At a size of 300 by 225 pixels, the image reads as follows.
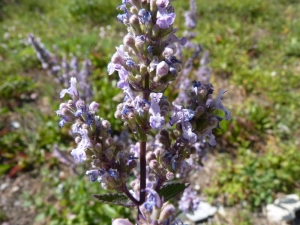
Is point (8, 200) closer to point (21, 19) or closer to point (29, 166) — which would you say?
point (29, 166)

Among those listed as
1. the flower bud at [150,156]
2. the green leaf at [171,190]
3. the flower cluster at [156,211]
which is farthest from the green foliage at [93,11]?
the flower cluster at [156,211]

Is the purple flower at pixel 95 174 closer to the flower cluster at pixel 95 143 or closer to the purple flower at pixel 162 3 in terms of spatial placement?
the flower cluster at pixel 95 143

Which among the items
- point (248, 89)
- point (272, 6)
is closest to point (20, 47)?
point (248, 89)

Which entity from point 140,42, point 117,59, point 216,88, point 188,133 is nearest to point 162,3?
point 140,42

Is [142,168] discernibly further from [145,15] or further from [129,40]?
[145,15]

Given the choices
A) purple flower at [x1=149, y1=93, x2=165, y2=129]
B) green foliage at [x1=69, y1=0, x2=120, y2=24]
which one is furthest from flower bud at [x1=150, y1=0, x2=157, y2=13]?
green foliage at [x1=69, y1=0, x2=120, y2=24]
